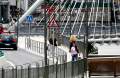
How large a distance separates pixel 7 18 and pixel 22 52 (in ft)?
215

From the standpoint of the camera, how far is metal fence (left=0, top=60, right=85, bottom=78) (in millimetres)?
22594

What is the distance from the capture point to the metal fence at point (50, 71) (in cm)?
2259

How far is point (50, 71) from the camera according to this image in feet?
80.7

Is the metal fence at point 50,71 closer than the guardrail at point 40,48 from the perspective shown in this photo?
Yes

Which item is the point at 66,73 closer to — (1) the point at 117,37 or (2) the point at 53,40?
(2) the point at 53,40

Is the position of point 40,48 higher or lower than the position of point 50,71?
lower

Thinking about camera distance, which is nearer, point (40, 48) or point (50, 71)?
point (50, 71)

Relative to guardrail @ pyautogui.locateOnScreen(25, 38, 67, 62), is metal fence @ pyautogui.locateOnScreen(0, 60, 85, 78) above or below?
above

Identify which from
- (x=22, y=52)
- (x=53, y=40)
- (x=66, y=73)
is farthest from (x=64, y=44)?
(x=66, y=73)

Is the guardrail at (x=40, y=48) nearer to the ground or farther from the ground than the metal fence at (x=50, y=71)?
nearer to the ground

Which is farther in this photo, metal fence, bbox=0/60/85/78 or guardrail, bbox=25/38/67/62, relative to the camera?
guardrail, bbox=25/38/67/62

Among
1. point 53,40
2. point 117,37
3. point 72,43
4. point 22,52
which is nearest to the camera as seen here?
point 72,43

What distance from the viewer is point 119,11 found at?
94250mm

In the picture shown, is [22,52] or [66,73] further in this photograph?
[22,52]
